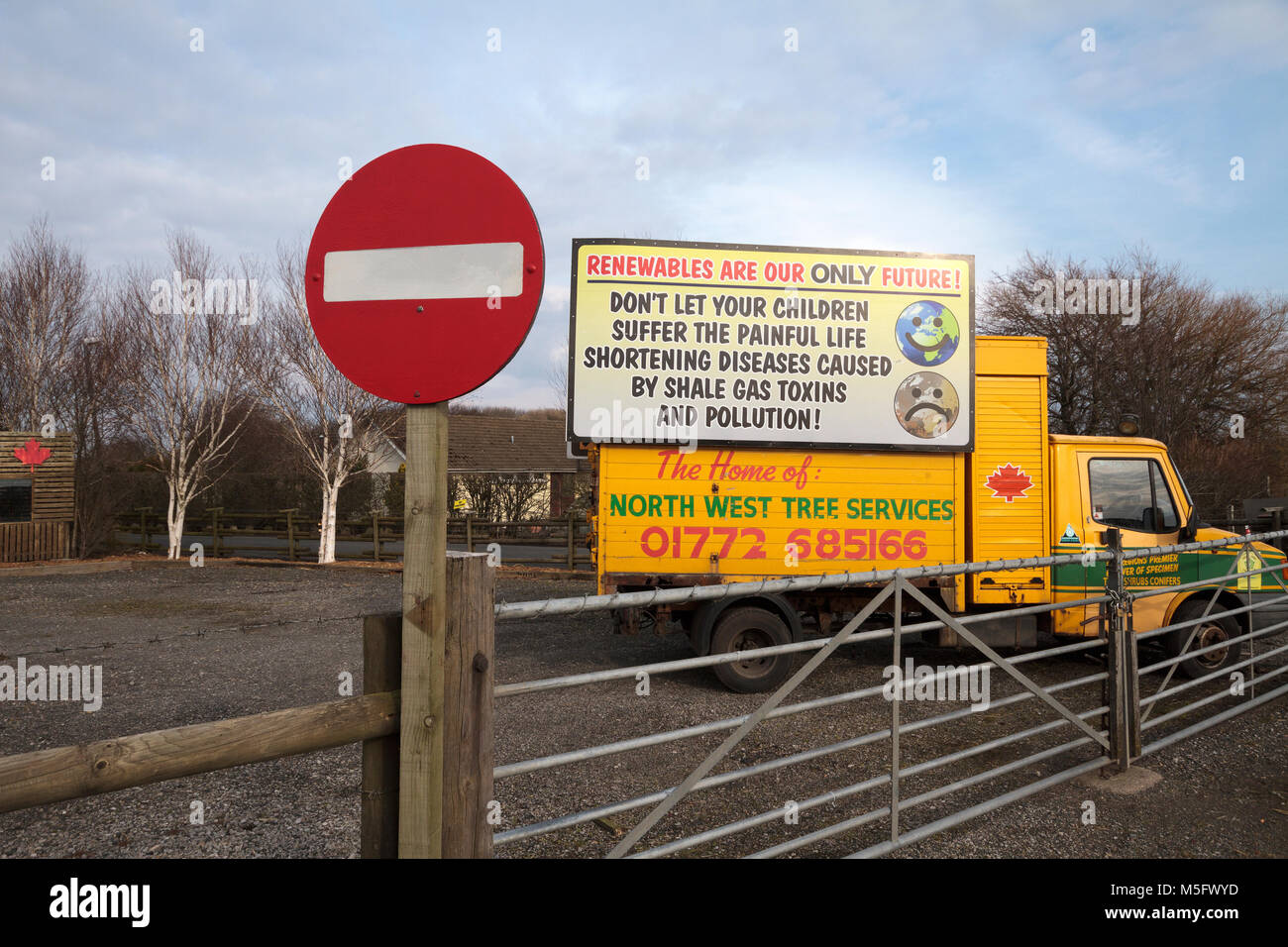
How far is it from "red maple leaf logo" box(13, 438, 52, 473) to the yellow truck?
1832cm

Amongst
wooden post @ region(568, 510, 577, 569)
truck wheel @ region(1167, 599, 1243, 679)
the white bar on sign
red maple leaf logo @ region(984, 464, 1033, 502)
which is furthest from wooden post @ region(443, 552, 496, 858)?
wooden post @ region(568, 510, 577, 569)

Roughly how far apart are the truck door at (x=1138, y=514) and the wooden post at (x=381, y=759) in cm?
708

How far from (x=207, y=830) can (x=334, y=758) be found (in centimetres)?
118

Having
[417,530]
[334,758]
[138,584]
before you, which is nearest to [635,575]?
[334,758]

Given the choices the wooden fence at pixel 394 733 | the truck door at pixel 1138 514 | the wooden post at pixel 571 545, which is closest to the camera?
the wooden fence at pixel 394 733

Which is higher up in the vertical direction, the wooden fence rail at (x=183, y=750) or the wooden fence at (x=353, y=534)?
the wooden fence rail at (x=183, y=750)

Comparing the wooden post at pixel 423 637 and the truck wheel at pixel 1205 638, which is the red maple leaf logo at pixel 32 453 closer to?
the wooden post at pixel 423 637

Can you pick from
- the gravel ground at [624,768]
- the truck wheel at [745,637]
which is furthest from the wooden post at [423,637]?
the truck wheel at [745,637]

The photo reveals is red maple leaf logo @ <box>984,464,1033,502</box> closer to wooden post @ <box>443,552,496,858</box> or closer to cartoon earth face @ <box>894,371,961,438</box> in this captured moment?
cartoon earth face @ <box>894,371,961,438</box>

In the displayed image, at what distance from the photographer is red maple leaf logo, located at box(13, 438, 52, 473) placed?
19062mm

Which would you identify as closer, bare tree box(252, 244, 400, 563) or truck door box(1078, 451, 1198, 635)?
truck door box(1078, 451, 1198, 635)

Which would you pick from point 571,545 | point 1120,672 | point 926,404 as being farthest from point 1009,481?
point 571,545

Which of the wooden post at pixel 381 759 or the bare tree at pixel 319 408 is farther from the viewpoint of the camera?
the bare tree at pixel 319 408

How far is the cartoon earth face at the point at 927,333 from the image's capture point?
23.6 feet
